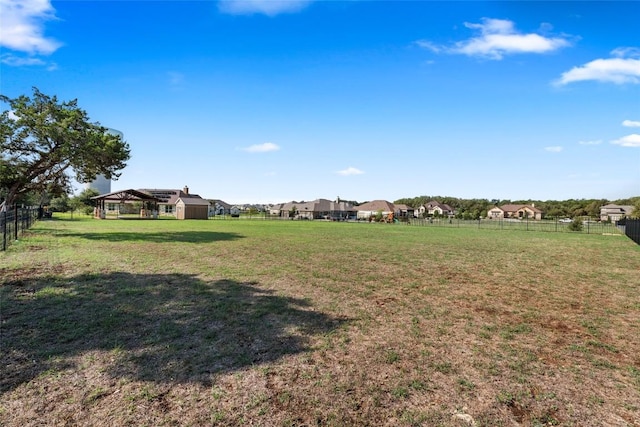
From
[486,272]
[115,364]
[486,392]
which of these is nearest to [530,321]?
[486,392]

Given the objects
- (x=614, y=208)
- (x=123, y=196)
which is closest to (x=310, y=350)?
(x=123, y=196)

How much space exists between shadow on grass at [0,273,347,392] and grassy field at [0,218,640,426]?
25 mm

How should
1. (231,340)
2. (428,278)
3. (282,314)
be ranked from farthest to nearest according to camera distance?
(428,278) → (282,314) → (231,340)

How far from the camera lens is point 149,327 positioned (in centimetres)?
477

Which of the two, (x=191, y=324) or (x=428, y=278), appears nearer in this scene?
(x=191, y=324)

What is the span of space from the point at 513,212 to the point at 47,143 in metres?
110

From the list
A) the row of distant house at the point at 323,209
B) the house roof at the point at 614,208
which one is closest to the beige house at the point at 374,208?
the row of distant house at the point at 323,209

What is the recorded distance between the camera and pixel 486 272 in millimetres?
10180

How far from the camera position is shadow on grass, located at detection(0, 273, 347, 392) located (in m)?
3.63

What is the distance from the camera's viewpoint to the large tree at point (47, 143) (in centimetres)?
1716

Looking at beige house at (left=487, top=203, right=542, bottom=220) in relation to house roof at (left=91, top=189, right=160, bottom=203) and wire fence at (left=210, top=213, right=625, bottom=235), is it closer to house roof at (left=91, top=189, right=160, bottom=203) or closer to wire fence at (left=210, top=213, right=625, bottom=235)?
wire fence at (left=210, top=213, right=625, bottom=235)

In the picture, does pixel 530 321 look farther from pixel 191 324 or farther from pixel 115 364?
pixel 115 364

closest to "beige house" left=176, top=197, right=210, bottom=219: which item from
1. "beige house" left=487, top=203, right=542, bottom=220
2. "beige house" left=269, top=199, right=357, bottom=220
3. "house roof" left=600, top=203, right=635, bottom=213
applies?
"beige house" left=269, top=199, right=357, bottom=220

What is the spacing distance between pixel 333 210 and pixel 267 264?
7031 cm
